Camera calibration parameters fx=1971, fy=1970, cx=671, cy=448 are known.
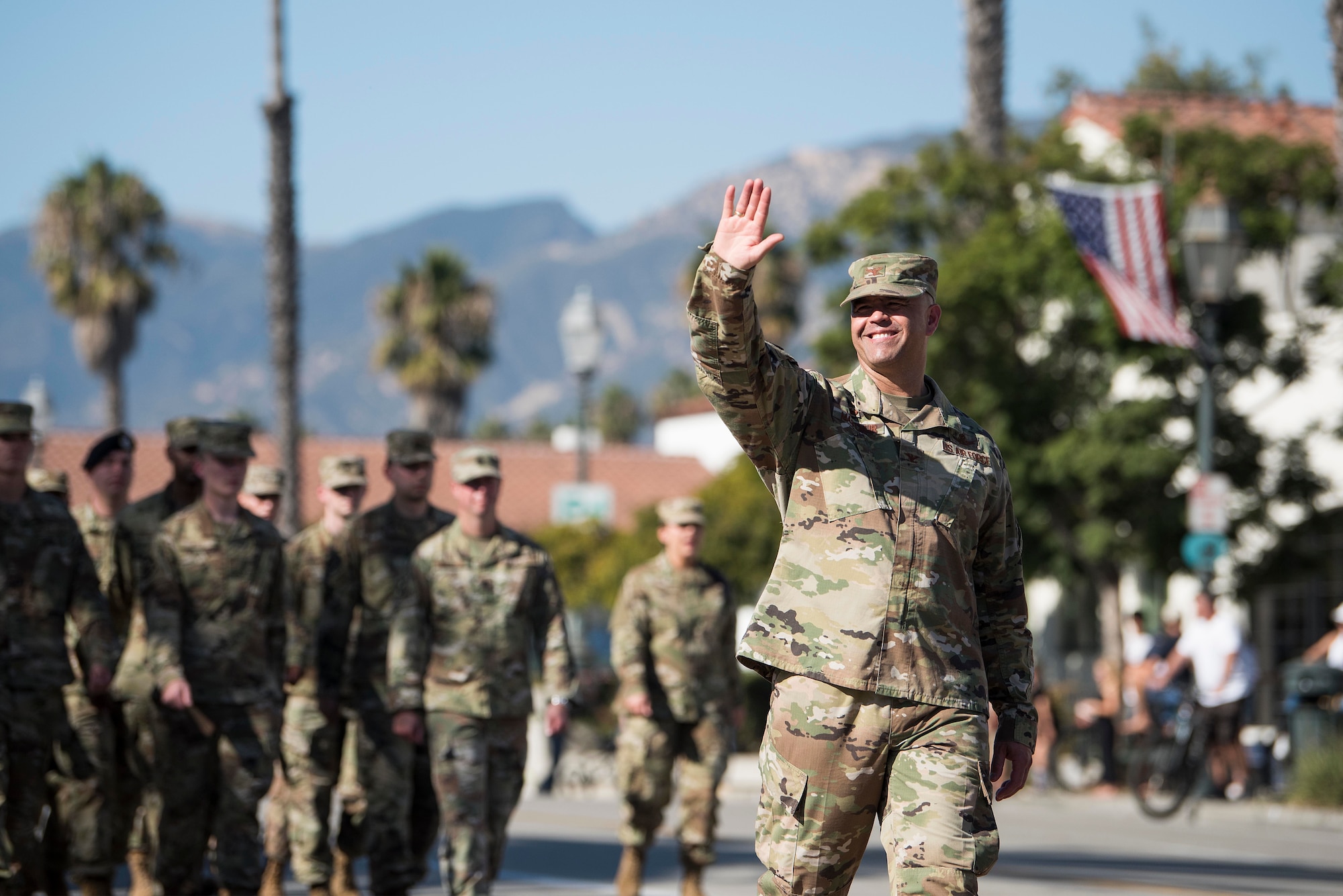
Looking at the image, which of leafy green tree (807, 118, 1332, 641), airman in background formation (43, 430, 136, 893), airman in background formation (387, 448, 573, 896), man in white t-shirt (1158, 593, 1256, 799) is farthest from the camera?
leafy green tree (807, 118, 1332, 641)

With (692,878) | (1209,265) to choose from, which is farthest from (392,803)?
(1209,265)

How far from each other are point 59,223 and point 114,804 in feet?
135

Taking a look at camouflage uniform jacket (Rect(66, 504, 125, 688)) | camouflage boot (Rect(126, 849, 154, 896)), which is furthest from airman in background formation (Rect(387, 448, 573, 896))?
camouflage boot (Rect(126, 849, 154, 896))

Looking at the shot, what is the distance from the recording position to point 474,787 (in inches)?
365

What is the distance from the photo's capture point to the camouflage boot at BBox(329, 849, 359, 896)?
10.8 m

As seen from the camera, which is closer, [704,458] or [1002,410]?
[1002,410]

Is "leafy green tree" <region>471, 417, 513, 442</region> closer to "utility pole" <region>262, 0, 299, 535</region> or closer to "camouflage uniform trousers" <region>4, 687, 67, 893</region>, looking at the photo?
"utility pole" <region>262, 0, 299, 535</region>

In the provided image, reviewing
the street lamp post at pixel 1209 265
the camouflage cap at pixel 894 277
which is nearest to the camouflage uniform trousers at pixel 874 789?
the camouflage cap at pixel 894 277

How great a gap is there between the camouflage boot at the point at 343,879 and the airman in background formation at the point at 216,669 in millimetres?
1307

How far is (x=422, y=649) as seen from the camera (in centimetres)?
953

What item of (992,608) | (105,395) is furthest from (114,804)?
(105,395)

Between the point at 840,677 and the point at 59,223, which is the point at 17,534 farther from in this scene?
the point at 59,223

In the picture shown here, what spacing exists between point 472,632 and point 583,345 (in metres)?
13.0

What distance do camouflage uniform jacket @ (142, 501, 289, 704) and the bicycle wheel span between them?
32.7 feet
